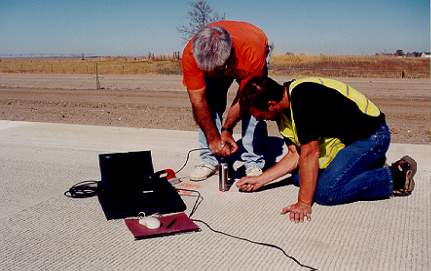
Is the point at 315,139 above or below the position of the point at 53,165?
above

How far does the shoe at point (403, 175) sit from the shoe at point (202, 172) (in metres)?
1.45

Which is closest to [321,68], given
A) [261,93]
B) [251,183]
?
[251,183]

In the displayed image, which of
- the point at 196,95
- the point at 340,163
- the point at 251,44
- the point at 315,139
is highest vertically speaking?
the point at 251,44

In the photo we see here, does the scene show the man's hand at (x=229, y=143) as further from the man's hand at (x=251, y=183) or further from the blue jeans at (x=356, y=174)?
the blue jeans at (x=356, y=174)

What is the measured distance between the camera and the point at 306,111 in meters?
2.76

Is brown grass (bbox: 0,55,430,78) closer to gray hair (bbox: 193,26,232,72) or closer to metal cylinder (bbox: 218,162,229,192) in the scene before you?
metal cylinder (bbox: 218,162,229,192)

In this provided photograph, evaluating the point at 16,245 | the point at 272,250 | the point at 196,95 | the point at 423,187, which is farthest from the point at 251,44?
the point at 16,245

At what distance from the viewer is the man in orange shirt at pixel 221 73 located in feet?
9.67

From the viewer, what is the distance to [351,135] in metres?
3.15

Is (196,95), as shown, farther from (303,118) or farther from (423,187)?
(423,187)

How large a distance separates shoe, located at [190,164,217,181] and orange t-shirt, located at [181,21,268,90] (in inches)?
32.9

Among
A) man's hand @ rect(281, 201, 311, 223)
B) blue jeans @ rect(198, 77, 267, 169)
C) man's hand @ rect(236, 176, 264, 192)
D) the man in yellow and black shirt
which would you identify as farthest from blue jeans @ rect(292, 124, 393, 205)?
blue jeans @ rect(198, 77, 267, 169)

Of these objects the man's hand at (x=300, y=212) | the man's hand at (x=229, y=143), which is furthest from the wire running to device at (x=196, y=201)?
the man's hand at (x=300, y=212)

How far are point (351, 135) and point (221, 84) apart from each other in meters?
1.22
